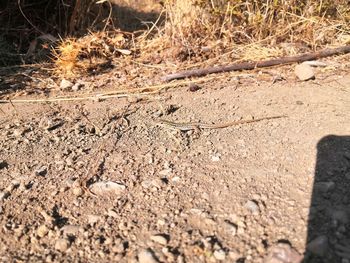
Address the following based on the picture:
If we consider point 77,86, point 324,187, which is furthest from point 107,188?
point 77,86

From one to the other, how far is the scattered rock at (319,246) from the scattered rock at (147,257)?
0.67m

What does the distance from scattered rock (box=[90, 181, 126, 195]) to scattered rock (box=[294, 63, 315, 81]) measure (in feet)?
5.85

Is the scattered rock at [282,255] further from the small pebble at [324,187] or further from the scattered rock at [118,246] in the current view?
the scattered rock at [118,246]

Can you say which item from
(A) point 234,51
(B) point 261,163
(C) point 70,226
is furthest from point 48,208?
(A) point 234,51

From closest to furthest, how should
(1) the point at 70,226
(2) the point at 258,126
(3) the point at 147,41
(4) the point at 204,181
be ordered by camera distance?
(1) the point at 70,226, (4) the point at 204,181, (2) the point at 258,126, (3) the point at 147,41

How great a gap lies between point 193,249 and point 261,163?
2.51 ft

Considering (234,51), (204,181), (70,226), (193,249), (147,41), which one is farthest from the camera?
(147,41)

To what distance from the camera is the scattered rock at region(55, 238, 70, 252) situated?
A: 7.44ft

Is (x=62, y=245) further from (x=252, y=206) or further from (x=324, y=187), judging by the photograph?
(x=324, y=187)

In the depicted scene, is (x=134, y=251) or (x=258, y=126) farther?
(x=258, y=126)

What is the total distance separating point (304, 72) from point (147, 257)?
2.16 meters

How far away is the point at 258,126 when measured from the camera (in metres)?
3.11

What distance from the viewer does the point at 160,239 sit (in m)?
2.24

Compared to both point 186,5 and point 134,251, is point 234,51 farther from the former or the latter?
point 134,251
